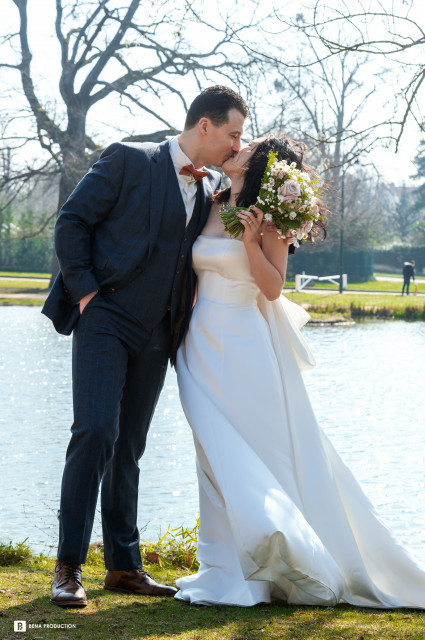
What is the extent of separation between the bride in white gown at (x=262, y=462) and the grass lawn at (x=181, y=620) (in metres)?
0.13

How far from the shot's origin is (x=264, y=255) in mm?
4188

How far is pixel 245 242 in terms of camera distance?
13.5 feet

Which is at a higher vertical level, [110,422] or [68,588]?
[110,422]

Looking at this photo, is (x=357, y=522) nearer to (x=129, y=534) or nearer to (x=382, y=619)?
(x=382, y=619)

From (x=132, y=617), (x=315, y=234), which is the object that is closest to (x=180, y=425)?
(x=315, y=234)

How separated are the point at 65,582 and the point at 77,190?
1.65 meters

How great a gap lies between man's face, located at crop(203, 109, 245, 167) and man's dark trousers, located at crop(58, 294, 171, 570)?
2.64ft

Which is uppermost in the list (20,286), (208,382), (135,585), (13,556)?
(208,382)

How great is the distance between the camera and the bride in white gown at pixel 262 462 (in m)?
3.67

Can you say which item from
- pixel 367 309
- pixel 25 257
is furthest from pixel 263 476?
pixel 25 257

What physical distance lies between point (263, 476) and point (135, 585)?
0.76 meters

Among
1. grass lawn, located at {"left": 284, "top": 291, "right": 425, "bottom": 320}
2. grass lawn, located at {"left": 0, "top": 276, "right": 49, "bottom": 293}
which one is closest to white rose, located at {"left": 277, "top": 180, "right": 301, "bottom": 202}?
grass lawn, located at {"left": 284, "top": 291, "right": 425, "bottom": 320}

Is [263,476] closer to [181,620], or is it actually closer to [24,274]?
[181,620]

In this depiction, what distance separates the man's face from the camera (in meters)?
4.10
